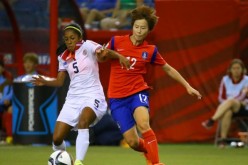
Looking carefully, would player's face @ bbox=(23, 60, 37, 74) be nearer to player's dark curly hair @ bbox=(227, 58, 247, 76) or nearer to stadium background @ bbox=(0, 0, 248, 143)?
stadium background @ bbox=(0, 0, 248, 143)

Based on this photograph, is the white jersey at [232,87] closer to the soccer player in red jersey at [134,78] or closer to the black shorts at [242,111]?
the black shorts at [242,111]

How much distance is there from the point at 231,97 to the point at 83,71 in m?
6.70

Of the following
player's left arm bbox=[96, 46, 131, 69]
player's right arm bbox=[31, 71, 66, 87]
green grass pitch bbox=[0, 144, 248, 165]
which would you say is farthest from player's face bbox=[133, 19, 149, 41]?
green grass pitch bbox=[0, 144, 248, 165]

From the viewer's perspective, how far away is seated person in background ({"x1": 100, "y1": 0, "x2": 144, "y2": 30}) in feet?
64.0

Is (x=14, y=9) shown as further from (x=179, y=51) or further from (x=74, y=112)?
(x=74, y=112)

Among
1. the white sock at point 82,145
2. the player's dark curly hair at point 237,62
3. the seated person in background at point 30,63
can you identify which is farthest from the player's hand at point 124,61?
the player's dark curly hair at point 237,62

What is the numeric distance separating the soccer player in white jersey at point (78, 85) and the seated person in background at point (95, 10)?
739 cm

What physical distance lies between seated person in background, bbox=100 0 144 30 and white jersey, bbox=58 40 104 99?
7.20 metres

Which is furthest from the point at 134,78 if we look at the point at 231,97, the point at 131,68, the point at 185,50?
the point at 185,50

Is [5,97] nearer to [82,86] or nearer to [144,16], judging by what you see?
[82,86]

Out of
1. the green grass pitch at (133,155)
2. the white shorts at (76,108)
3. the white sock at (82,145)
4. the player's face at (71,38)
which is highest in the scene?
the player's face at (71,38)

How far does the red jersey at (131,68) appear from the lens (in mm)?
11672

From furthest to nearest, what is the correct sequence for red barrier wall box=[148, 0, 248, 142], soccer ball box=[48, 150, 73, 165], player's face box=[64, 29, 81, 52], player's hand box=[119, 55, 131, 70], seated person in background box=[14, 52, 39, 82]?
red barrier wall box=[148, 0, 248, 142] → seated person in background box=[14, 52, 39, 82] → player's face box=[64, 29, 81, 52] → soccer ball box=[48, 150, 73, 165] → player's hand box=[119, 55, 131, 70]

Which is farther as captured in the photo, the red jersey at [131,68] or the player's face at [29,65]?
the player's face at [29,65]
